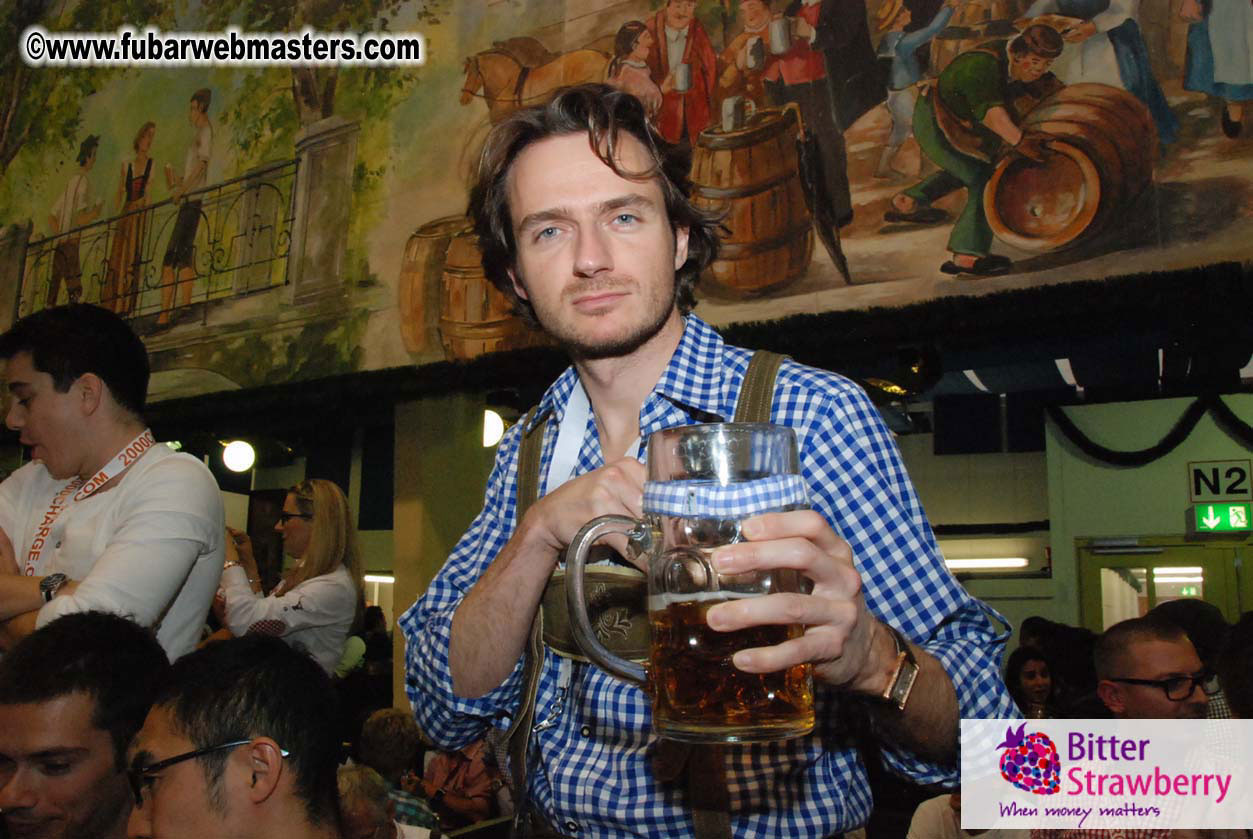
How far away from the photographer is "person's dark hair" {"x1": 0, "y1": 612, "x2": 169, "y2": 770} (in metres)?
1.67

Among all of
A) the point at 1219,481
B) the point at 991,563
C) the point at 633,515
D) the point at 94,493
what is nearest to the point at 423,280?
the point at 94,493

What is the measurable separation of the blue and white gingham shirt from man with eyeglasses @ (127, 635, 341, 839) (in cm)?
46

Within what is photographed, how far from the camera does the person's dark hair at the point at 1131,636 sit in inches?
103

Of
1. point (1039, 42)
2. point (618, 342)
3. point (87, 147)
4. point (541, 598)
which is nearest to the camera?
point (541, 598)

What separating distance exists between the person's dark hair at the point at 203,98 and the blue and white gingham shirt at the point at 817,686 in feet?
25.0

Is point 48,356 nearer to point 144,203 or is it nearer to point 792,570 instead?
point 792,570

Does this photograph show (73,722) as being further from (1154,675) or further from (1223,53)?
(1223,53)

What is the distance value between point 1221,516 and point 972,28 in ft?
16.1

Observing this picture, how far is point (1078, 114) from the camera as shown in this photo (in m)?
4.36

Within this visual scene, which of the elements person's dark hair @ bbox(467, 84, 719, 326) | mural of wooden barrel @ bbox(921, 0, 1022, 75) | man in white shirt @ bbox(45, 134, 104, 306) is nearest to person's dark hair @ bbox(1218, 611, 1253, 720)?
person's dark hair @ bbox(467, 84, 719, 326)

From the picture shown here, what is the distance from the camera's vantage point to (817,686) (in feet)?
3.23

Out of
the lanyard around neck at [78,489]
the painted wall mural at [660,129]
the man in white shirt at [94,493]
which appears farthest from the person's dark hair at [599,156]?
the painted wall mural at [660,129]

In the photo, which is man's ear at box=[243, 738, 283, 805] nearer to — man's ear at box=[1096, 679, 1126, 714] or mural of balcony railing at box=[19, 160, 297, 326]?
man's ear at box=[1096, 679, 1126, 714]

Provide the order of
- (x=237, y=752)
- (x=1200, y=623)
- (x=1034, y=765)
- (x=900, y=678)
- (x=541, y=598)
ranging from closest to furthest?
(x=900, y=678), (x=541, y=598), (x=1034, y=765), (x=237, y=752), (x=1200, y=623)
